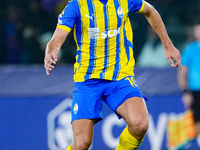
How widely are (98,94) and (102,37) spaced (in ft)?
1.87

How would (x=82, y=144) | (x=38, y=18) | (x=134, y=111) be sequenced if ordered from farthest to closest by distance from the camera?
(x=38, y=18)
(x=82, y=144)
(x=134, y=111)

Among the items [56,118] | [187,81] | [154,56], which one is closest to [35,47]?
[56,118]

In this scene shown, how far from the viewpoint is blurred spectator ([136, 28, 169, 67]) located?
9.07 m

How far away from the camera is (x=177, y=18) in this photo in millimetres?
9430

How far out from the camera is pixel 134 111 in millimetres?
5277

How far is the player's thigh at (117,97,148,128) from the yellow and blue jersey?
0.32 meters

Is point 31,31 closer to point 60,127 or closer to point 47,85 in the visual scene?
point 47,85

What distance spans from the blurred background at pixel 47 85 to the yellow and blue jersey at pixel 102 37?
2.79 m

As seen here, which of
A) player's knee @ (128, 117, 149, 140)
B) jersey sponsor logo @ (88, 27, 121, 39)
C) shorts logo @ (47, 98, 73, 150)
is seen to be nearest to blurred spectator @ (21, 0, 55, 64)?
shorts logo @ (47, 98, 73, 150)

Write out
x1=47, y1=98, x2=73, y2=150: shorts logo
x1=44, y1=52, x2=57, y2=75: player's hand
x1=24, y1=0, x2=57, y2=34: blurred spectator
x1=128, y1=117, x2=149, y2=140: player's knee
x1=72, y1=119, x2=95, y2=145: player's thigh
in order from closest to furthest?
1. x1=44, y1=52, x2=57, y2=75: player's hand
2. x1=128, y1=117, x2=149, y2=140: player's knee
3. x1=72, y1=119, x2=95, y2=145: player's thigh
4. x1=47, y1=98, x2=73, y2=150: shorts logo
5. x1=24, y1=0, x2=57, y2=34: blurred spectator

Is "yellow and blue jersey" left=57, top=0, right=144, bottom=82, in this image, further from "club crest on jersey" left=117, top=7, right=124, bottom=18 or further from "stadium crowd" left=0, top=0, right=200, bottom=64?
"stadium crowd" left=0, top=0, right=200, bottom=64

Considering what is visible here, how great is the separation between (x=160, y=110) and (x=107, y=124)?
850mm

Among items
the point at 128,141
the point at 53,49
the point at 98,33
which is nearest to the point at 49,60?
the point at 53,49

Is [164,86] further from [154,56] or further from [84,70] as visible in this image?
[84,70]
